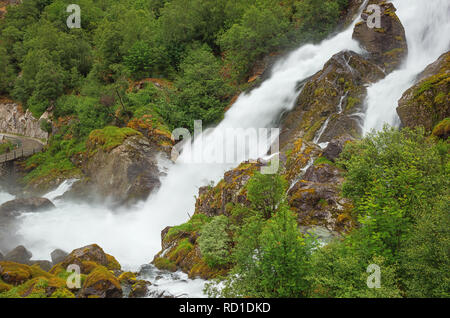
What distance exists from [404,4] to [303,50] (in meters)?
11.0

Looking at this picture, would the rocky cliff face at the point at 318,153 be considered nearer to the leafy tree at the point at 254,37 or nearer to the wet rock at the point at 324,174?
the wet rock at the point at 324,174

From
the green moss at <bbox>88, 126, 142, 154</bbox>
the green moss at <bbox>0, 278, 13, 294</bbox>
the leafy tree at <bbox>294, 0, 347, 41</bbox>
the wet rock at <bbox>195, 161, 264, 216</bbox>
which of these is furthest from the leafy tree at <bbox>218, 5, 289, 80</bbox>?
the green moss at <bbox>0, 278, 13, 294</bbox>

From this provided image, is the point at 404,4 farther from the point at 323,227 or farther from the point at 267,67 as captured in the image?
the point at 323,227

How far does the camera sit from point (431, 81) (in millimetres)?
21203

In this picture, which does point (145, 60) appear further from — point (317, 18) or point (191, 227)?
point (191, 227)

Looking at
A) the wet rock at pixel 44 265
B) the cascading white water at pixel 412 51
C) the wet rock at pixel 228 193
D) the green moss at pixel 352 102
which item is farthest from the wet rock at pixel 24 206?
the cascading white water at pixel 412 51

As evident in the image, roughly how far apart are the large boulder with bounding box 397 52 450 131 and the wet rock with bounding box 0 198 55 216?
2963 cm

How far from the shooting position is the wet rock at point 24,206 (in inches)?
1191

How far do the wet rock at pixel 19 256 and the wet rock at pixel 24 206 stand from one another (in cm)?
790

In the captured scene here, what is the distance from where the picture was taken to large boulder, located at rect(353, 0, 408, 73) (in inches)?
1220

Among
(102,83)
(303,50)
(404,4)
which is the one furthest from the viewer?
(102,83)

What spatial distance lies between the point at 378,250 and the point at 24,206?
97.7 feet

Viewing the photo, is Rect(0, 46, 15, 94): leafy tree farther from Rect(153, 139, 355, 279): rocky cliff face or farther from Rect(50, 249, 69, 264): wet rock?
Rect(153, 139, 355, 279): rocky cliff face
